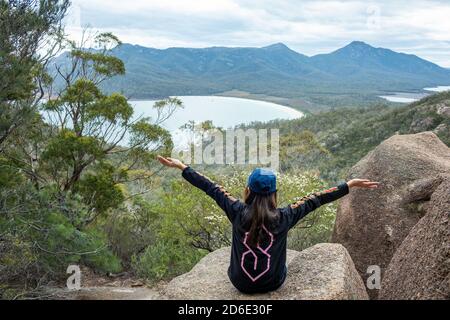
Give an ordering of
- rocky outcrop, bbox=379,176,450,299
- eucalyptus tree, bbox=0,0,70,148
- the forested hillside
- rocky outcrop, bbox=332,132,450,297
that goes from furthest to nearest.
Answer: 1. the forested hillside
2. eucalyptus tree, bbox=0,0,70,148
3. rocky outcrop, bbox=332,132,450,297
4. rocky outcrop, bbox=379,176,450,299

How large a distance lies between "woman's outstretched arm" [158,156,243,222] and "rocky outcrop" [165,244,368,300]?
806mm

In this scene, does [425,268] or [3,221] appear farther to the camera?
[3,221]

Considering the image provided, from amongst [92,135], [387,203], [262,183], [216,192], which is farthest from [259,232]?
[92,135]

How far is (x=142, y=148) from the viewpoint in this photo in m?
17.4

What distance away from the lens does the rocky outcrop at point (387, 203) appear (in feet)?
24.0

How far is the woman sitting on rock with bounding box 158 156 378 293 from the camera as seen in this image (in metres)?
4.21

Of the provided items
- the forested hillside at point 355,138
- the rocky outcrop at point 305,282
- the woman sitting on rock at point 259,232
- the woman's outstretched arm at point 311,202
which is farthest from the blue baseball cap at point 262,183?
the forested hillside at point 355,138

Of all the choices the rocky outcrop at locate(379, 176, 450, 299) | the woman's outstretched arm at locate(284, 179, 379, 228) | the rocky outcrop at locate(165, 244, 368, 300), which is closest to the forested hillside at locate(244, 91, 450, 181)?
the rocky outcrop at locate(379, 176, 450, 299)

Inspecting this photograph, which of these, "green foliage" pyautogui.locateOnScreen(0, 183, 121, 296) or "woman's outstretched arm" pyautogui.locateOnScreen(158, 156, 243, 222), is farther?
"green foliage" pyautogui.locateOnScreen(0, 183, 121, 296)

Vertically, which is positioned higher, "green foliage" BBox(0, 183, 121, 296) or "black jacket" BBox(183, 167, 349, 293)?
"black jacket" BBox(183, 167, 349, 293)

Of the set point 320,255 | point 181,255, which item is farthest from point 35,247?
point 320,255

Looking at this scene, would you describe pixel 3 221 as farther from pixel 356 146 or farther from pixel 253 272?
pixel 356 146

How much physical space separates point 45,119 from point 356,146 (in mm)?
34151

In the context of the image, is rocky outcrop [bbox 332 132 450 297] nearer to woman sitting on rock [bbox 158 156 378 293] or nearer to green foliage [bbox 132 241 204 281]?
woman sitting on rock [bbox 158 156 378 293]
